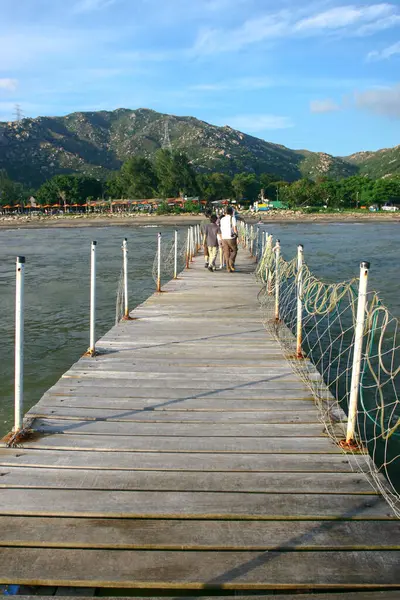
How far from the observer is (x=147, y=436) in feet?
11.9

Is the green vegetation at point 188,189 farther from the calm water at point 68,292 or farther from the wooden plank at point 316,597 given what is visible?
the wooden plank at point 316,597

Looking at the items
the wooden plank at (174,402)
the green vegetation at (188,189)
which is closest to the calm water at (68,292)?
the wooden plank at (174,402)

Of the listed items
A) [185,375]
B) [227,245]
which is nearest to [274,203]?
[227,245]

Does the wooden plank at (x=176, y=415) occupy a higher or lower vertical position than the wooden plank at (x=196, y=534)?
higher

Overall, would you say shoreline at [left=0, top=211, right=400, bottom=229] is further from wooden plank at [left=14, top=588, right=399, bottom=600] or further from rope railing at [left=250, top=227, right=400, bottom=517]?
wooden plank at [left=14, top=588, right=399, bottom=600]

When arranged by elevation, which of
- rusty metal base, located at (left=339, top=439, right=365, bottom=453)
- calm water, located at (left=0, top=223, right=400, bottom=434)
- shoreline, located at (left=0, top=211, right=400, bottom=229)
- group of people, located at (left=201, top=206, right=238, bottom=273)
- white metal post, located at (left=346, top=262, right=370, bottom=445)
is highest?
shoreline, located at (left=0, top=211, right=400, bottom=229)

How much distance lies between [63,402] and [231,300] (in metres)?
5.44

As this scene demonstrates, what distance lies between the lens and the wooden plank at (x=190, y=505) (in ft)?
8.70

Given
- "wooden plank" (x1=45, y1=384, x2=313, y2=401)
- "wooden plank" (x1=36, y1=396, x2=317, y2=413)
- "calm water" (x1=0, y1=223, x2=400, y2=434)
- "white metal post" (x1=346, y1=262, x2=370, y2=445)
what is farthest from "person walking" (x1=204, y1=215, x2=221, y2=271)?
"white metal post" (x1=346, y1=262, x2=370, y2=445)

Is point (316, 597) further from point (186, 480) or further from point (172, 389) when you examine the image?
point (172, 389)

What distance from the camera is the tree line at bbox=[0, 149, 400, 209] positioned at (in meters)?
99.3

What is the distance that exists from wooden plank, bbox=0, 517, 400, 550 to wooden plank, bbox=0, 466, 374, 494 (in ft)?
1.04

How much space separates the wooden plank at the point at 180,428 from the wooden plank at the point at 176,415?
0.07 m

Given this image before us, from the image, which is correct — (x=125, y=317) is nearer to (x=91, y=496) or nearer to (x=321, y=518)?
(x=91, y=496)
